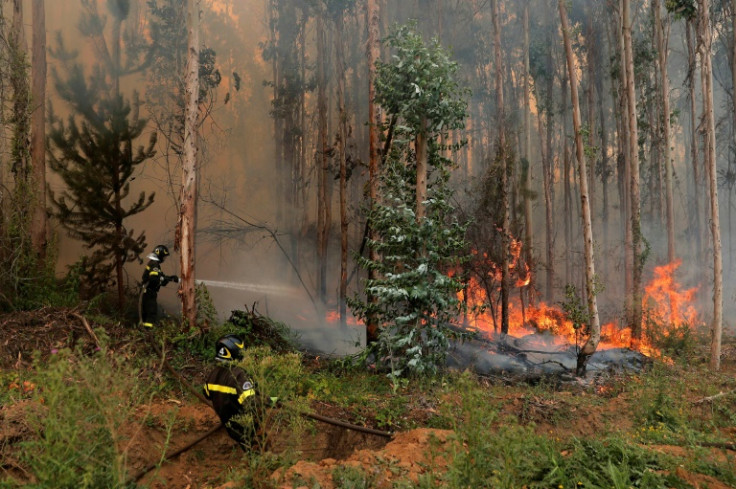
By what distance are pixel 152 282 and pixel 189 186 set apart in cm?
229

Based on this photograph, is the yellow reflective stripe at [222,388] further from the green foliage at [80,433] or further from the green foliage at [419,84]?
the green foliage at [419,84]

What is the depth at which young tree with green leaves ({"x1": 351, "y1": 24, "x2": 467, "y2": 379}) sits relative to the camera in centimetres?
914

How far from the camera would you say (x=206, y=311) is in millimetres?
10516

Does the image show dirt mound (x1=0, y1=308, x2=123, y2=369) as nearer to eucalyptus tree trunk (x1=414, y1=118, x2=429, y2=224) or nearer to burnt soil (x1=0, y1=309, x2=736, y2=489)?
burnt soil (x1=0, y1=309, x2=736, y2=489)

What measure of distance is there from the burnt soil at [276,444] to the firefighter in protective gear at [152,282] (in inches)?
47.1

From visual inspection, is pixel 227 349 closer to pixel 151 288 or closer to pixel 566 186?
pixel 151 288

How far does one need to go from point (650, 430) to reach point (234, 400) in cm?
562

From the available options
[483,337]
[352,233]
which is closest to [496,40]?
[483,337]

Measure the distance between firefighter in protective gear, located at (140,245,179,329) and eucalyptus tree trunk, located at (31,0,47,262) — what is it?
3.47 metres

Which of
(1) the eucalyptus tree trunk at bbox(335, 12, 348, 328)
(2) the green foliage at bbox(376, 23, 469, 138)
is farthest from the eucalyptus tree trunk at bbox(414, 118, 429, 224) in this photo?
(1) the eucalyptus tree trunk at bbox(335, 12, 348, 328)

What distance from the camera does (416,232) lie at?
9.38 meters

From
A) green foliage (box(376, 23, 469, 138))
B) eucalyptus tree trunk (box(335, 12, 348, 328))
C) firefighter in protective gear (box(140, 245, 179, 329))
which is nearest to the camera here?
green foliage (box(376, 23, 469, 138))

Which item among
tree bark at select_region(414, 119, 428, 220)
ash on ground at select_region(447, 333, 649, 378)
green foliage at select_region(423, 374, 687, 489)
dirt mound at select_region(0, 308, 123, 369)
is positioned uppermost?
tree bark at select_region(414, 119, 428, 220)

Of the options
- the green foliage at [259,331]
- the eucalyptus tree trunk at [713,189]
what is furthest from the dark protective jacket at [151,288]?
the eucalyptus tree trunk at [713,189]
